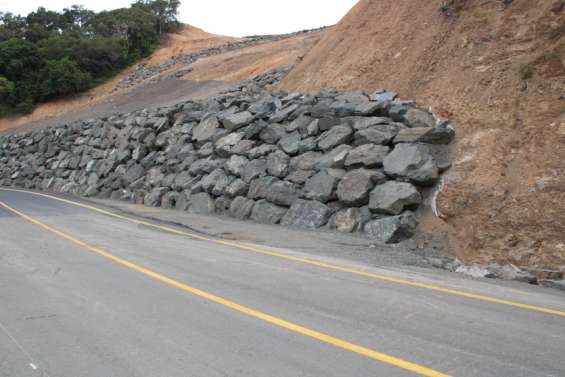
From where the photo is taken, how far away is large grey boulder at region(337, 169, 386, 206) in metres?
12.9

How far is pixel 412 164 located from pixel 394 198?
1.09m

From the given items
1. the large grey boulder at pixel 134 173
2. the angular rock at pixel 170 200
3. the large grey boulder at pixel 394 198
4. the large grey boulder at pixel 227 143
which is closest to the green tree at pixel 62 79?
the large grey boulder at pixel 134 173

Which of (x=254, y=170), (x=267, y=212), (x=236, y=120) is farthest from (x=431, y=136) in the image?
(x=236, y=120)

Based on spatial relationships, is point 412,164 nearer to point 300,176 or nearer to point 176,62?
point 300,176

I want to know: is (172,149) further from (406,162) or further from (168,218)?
(406,162)

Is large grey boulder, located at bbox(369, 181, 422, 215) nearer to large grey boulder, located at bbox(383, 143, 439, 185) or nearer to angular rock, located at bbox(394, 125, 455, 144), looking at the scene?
large grey boulder, located at bbox(383, 143, 439, 185)

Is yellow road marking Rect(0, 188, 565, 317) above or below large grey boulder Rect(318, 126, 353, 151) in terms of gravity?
below

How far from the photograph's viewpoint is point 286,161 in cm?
1583

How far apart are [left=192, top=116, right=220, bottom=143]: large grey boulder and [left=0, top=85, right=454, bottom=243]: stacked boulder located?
0.06m

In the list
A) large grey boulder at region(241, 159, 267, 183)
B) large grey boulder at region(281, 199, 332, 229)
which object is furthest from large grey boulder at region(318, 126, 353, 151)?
large grey boulder at region(241, 159, 267, 183)

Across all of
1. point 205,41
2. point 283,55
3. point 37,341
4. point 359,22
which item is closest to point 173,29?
point 205,41

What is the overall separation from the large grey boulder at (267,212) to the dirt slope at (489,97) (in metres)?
4.48

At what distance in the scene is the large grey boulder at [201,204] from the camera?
17.1 metres

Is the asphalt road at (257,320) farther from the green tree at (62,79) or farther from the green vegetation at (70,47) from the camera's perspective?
the green vegetation at (70,47)
